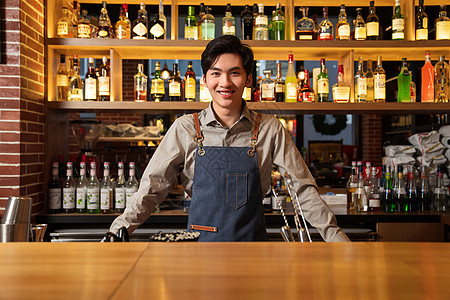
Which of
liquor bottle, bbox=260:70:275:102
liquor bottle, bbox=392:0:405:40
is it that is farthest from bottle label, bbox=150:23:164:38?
liquor bottle, bbox=392:0:405:40

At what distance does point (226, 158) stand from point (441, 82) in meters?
1.91

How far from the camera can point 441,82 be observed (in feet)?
9.89

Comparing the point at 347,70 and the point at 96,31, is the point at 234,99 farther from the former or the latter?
the point at 96,31

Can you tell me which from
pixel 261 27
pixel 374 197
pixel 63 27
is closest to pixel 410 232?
pixel 374 197

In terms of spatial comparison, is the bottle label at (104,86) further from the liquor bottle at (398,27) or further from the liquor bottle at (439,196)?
the liquor bottle at (439,196)

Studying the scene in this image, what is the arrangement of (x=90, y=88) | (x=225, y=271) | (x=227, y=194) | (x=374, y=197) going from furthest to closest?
1. (x=90, y=88)
2. (x=374, y=197)
3. (x=227, y=194)
4. (x=225, y=271)

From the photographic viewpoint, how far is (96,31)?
3.07 meters

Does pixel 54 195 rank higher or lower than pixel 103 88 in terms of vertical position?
lower

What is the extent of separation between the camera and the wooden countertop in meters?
0.60

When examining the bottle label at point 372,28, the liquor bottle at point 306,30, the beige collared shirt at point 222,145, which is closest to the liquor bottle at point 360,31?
the bottle label at point 372,28

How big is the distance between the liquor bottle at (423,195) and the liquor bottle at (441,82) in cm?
51

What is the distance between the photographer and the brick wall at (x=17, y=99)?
242 centimetres

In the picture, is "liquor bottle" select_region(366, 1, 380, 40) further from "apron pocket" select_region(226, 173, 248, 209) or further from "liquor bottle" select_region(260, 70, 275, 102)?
"apron pocket" select_region(226, 173, 248, 209)

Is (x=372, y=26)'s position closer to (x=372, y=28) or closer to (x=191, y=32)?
(x=372, y=28)
